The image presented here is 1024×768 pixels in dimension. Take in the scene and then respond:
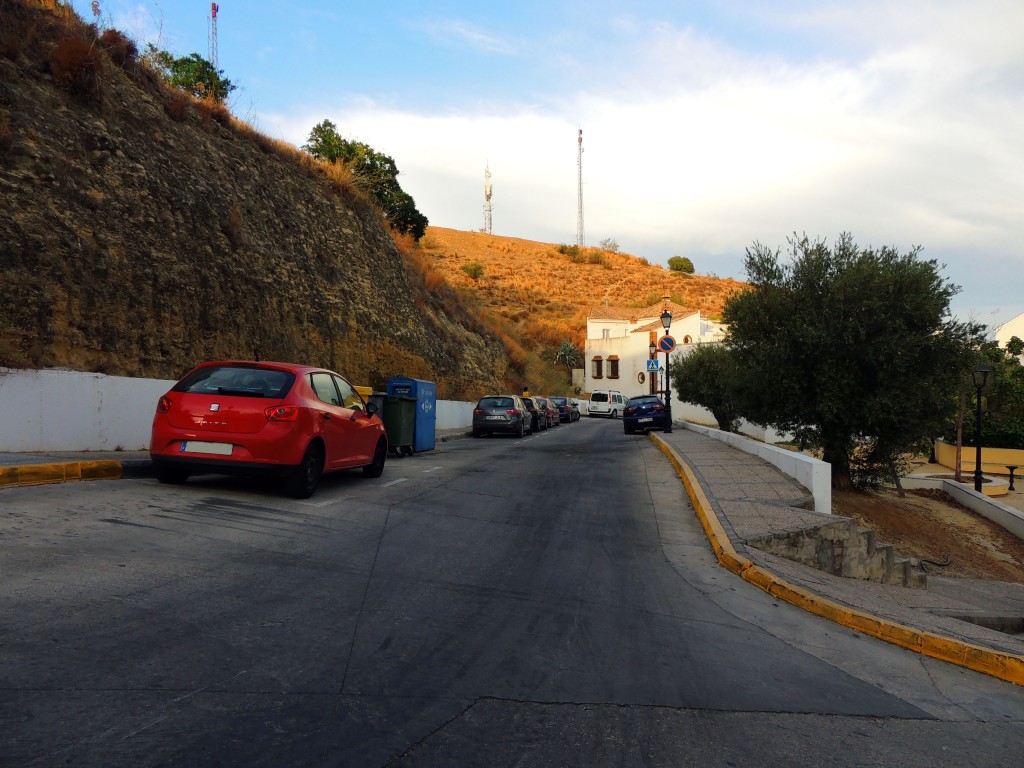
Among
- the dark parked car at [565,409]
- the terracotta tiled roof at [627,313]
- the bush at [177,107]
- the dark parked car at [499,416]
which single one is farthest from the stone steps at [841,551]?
the terracotta tiled roof at [627,313]

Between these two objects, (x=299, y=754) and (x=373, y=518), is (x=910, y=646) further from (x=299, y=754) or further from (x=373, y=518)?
(x=373, y=518)

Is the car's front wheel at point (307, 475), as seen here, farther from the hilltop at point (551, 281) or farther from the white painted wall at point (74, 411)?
the hilltop at point (551, 281)

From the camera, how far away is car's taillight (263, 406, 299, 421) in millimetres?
8914

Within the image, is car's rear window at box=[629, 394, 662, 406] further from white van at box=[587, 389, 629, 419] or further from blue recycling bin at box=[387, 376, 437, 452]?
white van at box=[587, 389, 629, 419]

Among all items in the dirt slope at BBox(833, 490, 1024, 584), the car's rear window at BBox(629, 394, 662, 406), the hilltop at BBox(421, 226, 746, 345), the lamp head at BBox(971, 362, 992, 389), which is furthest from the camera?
the hilltop at BBox(421, 226, 746, 345)

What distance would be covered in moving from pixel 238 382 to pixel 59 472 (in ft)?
8.11

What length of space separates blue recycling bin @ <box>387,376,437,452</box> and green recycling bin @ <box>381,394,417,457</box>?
41cm

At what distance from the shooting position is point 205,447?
29.2 feet

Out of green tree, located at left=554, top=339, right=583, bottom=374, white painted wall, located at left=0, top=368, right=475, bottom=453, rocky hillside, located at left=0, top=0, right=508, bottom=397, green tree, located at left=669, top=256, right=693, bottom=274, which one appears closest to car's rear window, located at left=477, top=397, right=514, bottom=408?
rocky hillside, located at left=0, top=0, right=508, bottom=397

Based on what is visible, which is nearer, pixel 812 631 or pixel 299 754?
pixel 299 754

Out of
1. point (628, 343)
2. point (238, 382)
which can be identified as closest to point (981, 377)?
point (238, 382)

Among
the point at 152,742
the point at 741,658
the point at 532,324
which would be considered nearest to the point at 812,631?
the point at 741,658

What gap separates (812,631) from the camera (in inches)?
227

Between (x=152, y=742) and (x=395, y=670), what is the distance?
4.27 ft
